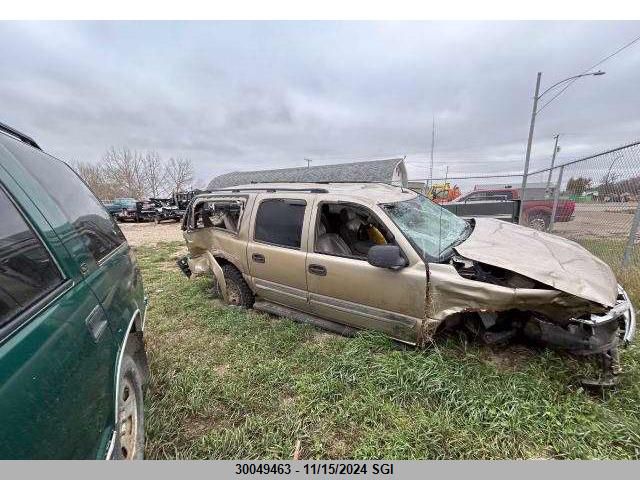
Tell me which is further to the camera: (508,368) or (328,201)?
(328,201)

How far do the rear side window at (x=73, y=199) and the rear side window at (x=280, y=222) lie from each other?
1.52 meters

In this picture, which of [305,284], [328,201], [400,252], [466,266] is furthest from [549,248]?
[305,284]

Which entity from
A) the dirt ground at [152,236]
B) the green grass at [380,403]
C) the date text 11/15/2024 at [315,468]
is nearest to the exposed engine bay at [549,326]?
the green grass at [380,403]

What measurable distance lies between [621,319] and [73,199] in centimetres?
419

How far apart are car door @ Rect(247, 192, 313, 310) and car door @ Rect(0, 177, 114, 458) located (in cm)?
200

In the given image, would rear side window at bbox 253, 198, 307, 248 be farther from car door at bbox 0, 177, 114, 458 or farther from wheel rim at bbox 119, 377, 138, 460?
car door at bbox 0, 177, 114, 458

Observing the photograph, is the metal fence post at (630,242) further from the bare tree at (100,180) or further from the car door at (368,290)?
the bare tree at (100,180)

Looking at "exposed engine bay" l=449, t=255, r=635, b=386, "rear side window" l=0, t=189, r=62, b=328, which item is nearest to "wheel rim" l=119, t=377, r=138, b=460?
"rear side window" l=0, t=189, r=62, b=328

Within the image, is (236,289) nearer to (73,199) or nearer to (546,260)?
(73,199)

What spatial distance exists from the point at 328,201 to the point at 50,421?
258 centimetres

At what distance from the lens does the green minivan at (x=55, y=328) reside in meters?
0.93

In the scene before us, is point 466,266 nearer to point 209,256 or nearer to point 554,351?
point 554,351

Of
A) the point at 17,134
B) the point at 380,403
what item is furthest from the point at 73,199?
the point at 380,403

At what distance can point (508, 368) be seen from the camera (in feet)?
8.36
